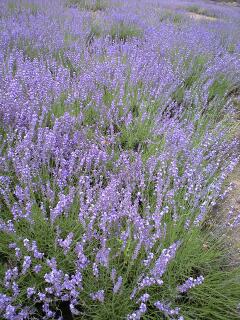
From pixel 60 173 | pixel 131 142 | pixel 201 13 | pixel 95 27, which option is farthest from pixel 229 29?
pixel 60 173

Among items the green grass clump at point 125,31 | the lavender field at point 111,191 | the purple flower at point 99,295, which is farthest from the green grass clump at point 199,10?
the purple flower at point 99,295

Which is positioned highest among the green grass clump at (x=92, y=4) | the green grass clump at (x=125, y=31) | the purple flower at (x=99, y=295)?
the green grass clump at (x=92, y=4)

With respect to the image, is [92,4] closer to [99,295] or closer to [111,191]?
[111,191]

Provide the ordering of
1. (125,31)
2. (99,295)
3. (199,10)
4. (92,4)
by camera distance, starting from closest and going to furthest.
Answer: (99,295), (125,31), (92,4), (199,10)

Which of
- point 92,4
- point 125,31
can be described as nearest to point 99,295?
point 125,31

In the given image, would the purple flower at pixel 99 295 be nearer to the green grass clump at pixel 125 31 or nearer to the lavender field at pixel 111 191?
the lavender field at pixel 111 191

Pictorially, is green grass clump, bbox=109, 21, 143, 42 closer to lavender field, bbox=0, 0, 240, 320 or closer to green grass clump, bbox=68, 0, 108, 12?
lavender field, bbox=0, 0, 240, 320

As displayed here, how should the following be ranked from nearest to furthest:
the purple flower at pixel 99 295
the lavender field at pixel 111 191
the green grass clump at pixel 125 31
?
1. the purple flower at pixel 99 295
2. the lavender field at pixel 111 191
3. the green grass clump at pixel 125 31

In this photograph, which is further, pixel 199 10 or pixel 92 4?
pixel 199 10

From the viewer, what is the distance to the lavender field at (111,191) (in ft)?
5.13

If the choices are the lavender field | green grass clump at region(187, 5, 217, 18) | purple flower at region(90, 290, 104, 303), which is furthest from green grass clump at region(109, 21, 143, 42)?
green grass clump at region(187, 5, 217, 18)

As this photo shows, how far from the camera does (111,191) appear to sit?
1766 millimetres

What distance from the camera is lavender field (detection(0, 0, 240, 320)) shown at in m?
1.56

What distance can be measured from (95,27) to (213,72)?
239 centimetres
